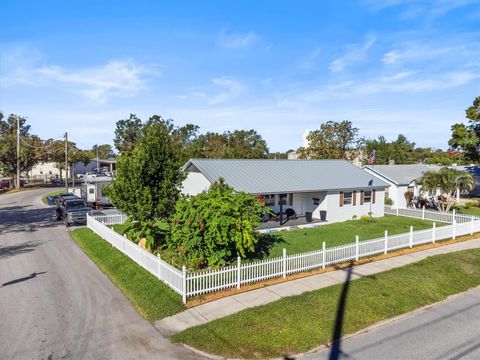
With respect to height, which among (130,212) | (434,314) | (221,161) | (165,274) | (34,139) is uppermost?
(34,139)

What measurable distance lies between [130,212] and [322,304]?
1048 centimetres

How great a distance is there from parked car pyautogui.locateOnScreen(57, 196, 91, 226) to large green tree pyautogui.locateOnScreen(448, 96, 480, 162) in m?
39.8

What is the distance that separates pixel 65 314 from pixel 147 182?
25.9 feet

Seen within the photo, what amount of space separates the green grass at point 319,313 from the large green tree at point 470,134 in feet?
101

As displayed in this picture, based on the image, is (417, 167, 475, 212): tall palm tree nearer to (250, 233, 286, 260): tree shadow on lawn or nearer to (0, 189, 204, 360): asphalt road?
(250, 233, 286, 260): tree shadow on lawn

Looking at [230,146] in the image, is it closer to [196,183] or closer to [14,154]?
[14,154]

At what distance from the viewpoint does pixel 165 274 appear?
12.9 metres

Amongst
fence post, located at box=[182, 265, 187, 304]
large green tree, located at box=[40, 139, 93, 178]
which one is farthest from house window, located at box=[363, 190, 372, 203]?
large green tree, located at box=[40, 139, 93, 178]

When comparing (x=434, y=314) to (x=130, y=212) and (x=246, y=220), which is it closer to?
(x=246, y=220)

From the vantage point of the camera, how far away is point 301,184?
2566cm

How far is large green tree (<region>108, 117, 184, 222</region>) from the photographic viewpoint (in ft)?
56.7

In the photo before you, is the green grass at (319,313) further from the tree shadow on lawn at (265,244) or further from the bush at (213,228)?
the tree shadow on lawn at (265,244)

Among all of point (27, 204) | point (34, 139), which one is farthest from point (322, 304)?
point (34, 139)

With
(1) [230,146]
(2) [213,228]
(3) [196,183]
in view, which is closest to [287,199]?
(3) [196,183]
